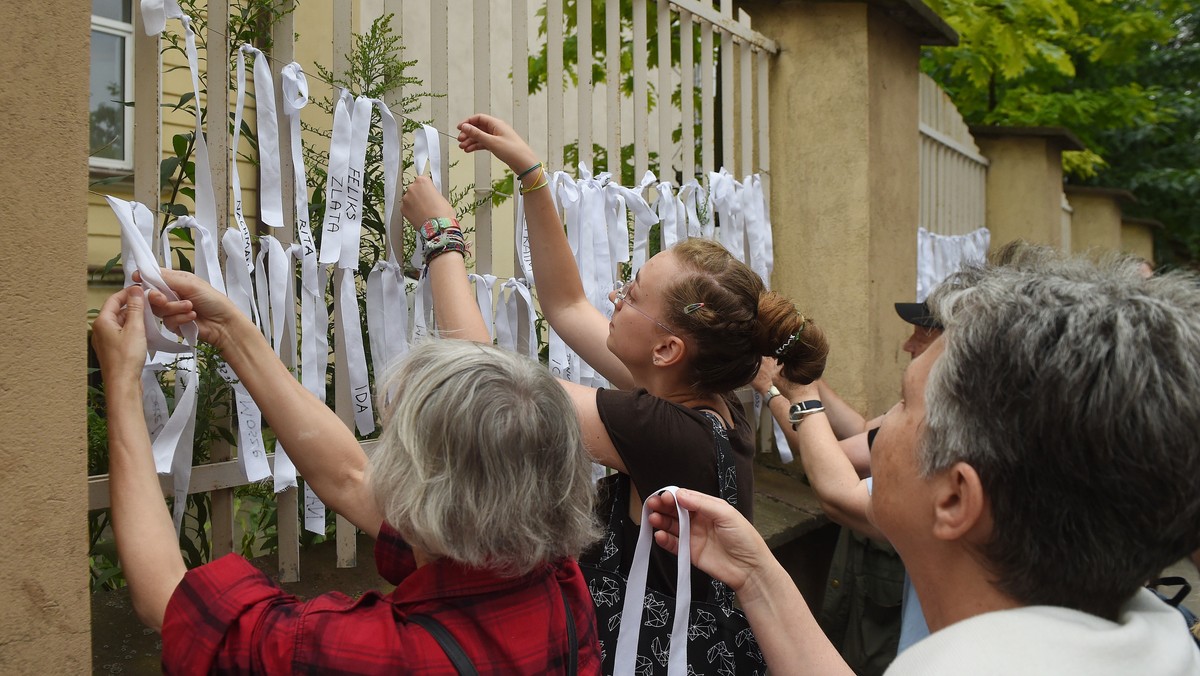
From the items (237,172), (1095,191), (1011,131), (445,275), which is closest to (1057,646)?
(445,275)

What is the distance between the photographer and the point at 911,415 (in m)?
1.32

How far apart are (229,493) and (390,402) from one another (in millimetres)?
855

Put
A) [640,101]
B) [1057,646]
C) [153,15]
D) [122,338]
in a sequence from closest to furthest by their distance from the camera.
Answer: [1057,646] → [122,338] → [153,15] → [640,101]

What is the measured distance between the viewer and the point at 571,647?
1.53 metres

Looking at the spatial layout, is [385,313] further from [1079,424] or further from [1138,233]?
[1138,233]

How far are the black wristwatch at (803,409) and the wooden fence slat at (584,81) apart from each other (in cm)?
104

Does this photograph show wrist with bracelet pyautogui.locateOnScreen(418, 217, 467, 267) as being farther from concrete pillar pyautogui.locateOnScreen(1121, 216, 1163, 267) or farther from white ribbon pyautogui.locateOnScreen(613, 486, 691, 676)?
concrete pillar pyautogui.locateOnScreen(1121, 216, 1163, 267)

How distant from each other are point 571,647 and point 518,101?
1823mm

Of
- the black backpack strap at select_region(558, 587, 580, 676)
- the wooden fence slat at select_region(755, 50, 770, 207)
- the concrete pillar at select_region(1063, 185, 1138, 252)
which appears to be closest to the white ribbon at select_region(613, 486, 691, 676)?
the black backpack strap at select_region(558, 587, 580, 676)

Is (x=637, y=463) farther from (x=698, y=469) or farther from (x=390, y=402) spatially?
(x=390, y=402)

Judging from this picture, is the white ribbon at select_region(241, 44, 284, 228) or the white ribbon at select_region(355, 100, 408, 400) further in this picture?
the white ribbon at select_region(355, 100, 408, 400)

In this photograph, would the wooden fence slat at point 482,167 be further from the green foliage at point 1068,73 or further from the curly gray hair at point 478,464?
the green foliage at point 1068,73

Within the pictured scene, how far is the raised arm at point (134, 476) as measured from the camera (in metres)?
1.42

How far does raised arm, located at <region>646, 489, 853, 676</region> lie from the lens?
1624 mm
